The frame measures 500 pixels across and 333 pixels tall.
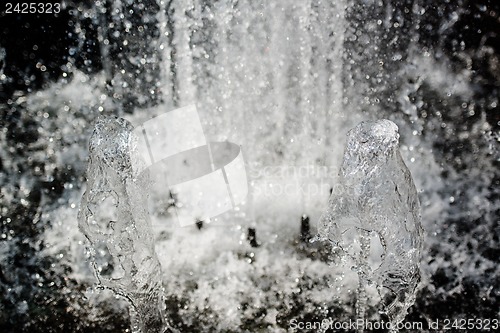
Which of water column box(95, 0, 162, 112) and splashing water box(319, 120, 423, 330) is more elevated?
water column box(95, 0, 162, 112)

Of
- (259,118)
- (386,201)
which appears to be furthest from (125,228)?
(259,118)

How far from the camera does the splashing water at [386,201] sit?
6.55 ft

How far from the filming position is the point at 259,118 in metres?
3.20

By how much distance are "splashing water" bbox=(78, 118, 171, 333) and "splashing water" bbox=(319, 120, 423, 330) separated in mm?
718

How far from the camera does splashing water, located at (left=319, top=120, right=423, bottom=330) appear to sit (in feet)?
6.55

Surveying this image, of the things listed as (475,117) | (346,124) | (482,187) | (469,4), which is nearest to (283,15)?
(346,124)

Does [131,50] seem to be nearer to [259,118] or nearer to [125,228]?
[259,118]

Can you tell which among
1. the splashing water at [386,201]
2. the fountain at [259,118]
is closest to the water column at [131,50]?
the fountain at [259,118]

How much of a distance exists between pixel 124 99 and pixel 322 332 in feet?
5.60

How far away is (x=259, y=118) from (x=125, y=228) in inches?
50.6

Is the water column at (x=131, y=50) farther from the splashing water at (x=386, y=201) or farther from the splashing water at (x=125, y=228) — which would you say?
the splashing water at (x=386, y=201)

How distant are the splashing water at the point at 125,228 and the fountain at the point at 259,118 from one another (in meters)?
0.35

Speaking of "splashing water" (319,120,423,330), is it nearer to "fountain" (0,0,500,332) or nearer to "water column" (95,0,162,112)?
"fountain" (0,0,500,332)

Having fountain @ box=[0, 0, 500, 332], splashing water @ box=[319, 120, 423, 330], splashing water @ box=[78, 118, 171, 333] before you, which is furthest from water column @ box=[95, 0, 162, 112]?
splashing water @ box=[319, 120, 423, 330]
